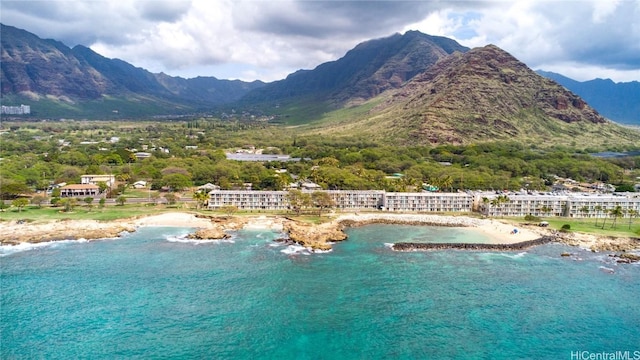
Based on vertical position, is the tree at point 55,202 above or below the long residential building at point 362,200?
below

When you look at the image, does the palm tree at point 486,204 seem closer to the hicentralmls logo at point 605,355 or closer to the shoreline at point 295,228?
the shoreline at point 295,228

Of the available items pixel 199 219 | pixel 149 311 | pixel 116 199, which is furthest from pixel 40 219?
pixel 149 311

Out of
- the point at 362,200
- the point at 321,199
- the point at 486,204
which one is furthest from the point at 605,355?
the point at 362,200

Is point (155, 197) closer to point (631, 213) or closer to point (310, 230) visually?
point (310, 230)

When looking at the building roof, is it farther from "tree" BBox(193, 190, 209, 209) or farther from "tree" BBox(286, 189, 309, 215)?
"tree" BBox(286, 189, 309, 215)

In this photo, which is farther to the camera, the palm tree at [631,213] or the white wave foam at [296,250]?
the palm tree at [631,213]

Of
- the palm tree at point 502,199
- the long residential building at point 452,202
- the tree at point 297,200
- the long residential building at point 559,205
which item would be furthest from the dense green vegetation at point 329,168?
the long residential building at point 559,205

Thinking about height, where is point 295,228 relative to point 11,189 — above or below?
below
